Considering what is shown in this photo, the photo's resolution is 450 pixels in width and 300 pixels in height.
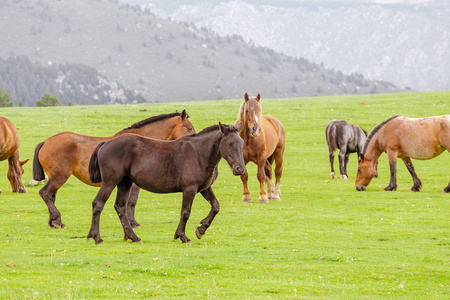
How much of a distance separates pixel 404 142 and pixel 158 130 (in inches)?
408

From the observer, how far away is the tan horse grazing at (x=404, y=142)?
20734 millimetres

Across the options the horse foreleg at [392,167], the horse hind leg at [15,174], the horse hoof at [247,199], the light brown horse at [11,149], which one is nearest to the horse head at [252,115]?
the horse hoof at [247,199]

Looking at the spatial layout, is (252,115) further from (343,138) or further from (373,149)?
(343,138)

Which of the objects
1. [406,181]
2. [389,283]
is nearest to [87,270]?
[389,283]

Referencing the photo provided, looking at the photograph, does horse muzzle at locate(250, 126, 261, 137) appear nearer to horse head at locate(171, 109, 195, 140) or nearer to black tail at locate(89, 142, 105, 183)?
horse head at locate(171, 109, 195, 140)

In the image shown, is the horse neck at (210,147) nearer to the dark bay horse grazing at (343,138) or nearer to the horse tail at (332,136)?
the dark bay horse grazing at (343,138)

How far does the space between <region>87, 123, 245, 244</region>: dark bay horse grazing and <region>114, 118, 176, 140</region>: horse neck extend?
1.99 metres

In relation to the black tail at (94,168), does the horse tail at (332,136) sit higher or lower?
lower

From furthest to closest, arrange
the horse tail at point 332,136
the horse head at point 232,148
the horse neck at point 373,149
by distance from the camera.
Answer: the horse tail at point 332,136, the horse neck at point 373,149, the horse head at point 232,148

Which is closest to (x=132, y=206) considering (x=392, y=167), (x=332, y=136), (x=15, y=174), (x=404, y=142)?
(x=15, y=174)

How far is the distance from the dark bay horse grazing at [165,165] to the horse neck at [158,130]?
6.53ft

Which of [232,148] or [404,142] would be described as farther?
[404,142]

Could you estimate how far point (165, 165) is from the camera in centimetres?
1157

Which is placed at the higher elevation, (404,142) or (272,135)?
(272,135)
